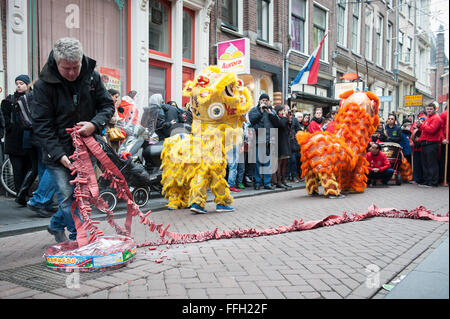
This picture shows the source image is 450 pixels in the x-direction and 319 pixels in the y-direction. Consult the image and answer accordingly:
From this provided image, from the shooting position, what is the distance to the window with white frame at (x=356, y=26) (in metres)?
20.4

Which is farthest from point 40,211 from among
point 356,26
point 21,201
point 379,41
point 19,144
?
point 356,26

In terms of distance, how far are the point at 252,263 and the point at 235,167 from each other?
547 centimetres

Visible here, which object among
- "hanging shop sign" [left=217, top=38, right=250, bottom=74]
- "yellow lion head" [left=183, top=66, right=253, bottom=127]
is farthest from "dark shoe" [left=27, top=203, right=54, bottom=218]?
"hanging shop sign" [left=217, top=38, right=250, bottom=74]

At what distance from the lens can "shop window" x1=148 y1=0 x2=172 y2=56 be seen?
11141mm

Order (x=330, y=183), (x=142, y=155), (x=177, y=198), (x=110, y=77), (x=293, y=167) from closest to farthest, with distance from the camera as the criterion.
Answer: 1. (x=177, y=198)
2. (x=142, y=155)
3. (x=330, y=183)
4. (x=110, y=77)
5. (x=293, y=167)

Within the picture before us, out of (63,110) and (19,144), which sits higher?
(63,110)

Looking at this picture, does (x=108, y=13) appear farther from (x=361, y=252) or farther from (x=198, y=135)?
(x=361, y=252)

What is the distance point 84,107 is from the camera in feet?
11.9

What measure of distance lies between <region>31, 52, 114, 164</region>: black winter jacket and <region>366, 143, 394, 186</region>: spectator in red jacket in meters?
7.62

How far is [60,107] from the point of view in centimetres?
352

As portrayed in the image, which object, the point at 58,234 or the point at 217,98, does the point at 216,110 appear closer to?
the point at 217,98

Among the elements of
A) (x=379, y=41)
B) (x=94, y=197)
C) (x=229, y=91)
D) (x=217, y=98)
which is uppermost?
(x=379, y=41)

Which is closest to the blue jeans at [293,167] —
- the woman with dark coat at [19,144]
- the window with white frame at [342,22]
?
the woman with dark coat at [19,144]
